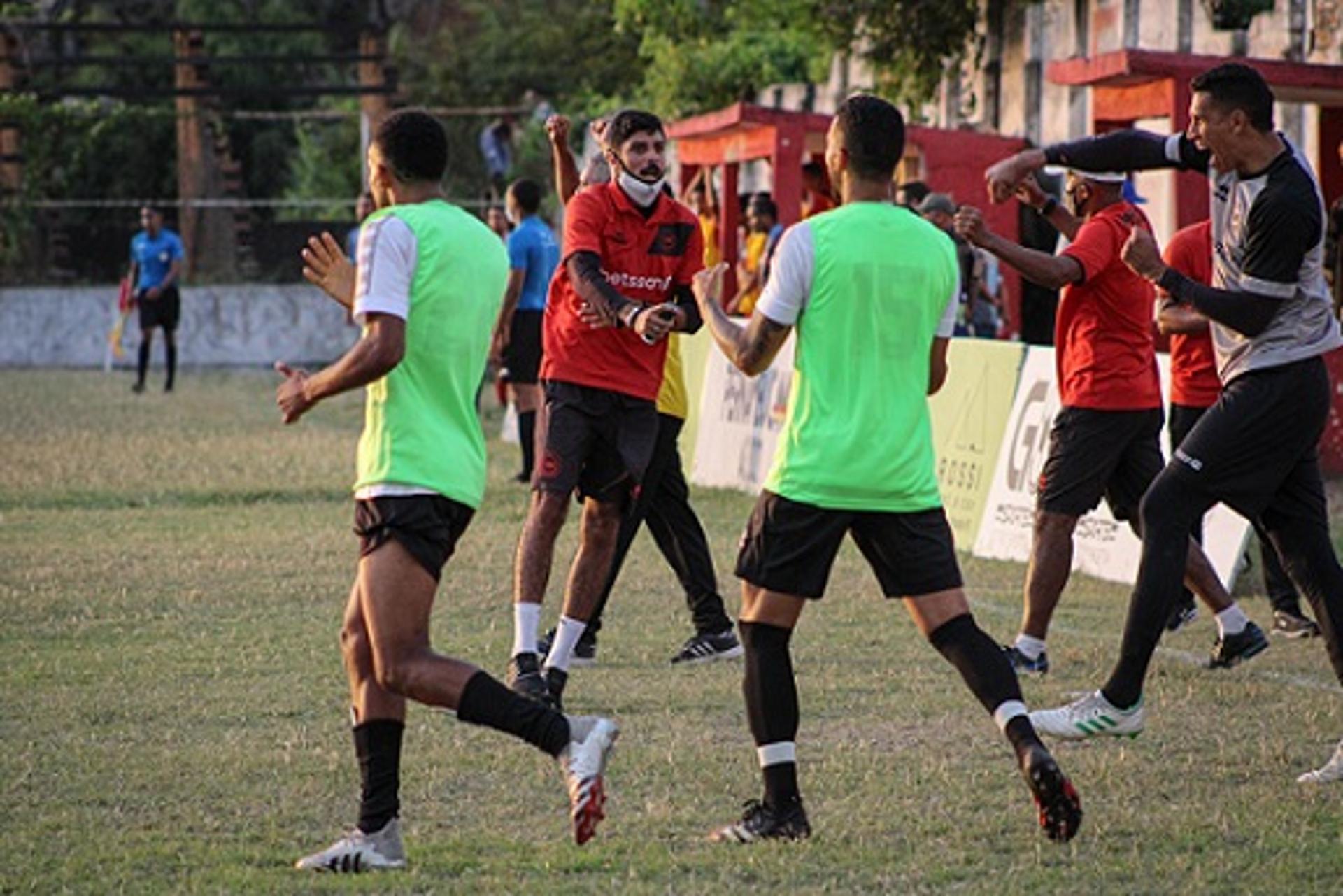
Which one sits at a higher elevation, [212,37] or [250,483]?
[212,37]

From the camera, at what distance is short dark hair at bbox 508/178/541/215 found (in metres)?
16.8

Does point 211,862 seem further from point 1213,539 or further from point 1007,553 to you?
point 1007,553

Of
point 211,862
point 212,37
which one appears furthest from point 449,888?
point 212,37

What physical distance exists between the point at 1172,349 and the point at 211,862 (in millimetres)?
5610

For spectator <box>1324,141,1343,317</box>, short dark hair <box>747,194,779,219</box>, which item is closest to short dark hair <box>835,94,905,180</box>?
spectator <box>1324,141,1343,317</box>

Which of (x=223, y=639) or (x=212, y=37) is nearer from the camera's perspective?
(x=223, y=639)

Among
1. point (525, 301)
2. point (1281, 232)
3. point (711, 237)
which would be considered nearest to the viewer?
point (1281, 232)

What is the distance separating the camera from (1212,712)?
940 cm

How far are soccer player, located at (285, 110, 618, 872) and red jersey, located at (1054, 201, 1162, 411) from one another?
367 centimetres

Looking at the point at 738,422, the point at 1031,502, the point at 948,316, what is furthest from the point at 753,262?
the point at 948,316

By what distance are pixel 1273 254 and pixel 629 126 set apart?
2608mm

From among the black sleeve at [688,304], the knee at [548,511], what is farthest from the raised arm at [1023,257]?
the knee at [548,511]

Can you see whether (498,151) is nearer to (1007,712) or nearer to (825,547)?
(825,547)

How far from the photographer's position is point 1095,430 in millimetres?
10109
